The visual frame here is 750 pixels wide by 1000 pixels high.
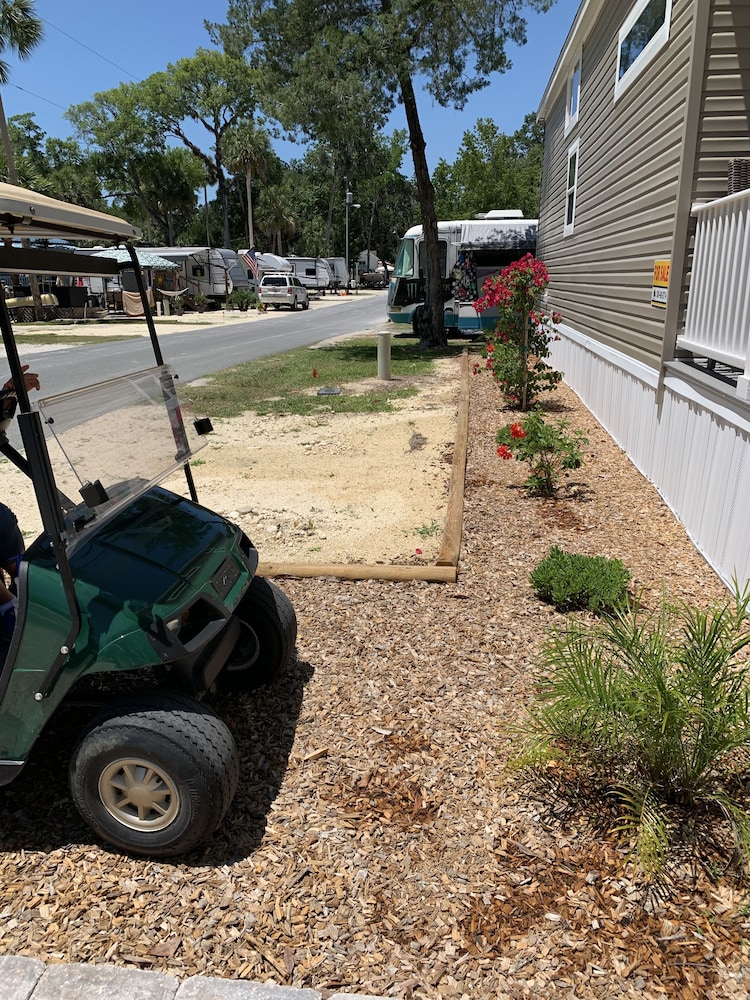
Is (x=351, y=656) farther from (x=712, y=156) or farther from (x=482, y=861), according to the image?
(x=712, y=156)

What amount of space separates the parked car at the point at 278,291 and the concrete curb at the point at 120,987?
36944 millimetres

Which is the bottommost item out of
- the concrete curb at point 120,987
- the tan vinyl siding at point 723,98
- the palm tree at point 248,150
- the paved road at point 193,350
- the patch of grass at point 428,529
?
the paved road at point 193,350

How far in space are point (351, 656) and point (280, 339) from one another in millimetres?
19926

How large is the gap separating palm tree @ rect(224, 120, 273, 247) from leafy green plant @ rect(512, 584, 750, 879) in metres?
50.7

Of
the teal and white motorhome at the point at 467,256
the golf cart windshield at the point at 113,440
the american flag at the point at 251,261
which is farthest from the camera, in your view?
the american flag at the point at 251,261

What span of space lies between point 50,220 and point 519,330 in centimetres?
816

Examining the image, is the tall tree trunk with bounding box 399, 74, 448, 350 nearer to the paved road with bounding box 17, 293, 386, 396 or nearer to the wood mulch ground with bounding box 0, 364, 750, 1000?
the paved road with bounding box 17, 293, 386, 396

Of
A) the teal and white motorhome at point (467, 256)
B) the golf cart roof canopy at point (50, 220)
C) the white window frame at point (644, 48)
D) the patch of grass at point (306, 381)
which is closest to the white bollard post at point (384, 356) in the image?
the patch of grass at point (306, 381)

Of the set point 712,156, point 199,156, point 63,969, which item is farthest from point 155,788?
point 199,156

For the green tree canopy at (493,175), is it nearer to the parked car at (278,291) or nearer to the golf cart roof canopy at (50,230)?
the parked car at (278,291)

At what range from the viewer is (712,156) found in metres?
5.53

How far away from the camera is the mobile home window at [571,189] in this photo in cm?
1177

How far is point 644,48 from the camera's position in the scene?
7.11m

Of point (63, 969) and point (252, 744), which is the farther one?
point (252, 744)
